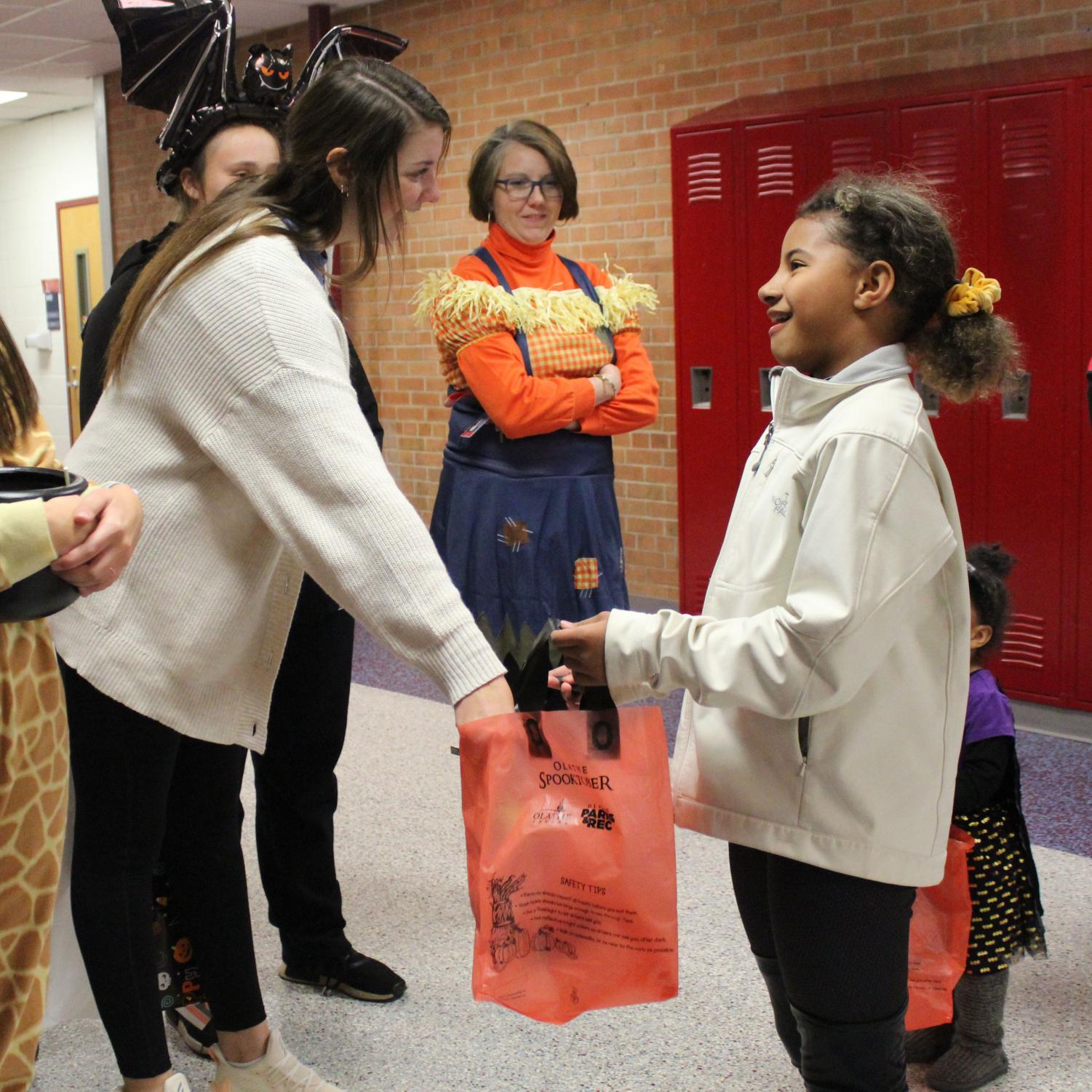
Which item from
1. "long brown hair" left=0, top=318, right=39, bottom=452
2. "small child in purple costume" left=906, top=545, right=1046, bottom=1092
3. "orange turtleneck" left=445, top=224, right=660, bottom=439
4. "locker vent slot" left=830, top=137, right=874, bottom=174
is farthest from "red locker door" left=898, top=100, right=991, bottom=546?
"long brown hair" left=0, top=318, right=39, bottom=452

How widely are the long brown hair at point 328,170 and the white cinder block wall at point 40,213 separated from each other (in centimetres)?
854

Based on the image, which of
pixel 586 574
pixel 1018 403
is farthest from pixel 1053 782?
pixel 586 574

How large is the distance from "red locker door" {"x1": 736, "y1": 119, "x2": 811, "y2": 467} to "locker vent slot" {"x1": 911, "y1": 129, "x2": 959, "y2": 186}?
0.42 meters

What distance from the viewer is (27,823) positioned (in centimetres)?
131

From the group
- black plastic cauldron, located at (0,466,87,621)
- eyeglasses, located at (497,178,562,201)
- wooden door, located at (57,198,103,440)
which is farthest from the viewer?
wooden door, located at (57,198,103,440)

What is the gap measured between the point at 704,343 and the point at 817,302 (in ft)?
10.8

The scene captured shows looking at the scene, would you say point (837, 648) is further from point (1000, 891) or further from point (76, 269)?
point (76, 269)

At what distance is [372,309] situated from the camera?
6906 millimetres

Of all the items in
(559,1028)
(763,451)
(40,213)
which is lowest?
(559,1028)

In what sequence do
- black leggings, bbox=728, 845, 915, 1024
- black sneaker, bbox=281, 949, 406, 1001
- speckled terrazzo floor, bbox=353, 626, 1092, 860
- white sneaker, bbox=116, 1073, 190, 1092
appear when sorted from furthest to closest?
speckled terrazzo floor, bbox=353, 626, 1092, 860 → black sneaker, bbox=281, 949, 406, 1001 → white sneaker, bbox=116, 1073, 190, 1092 → black leggings, bbox=728, 845, 915, 1024

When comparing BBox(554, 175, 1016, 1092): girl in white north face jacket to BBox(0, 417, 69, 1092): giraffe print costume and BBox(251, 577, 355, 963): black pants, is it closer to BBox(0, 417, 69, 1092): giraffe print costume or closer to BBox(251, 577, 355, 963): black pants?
BBox(0, 417, 69, 1092): giraffe print costume

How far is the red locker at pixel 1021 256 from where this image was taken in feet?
12.5

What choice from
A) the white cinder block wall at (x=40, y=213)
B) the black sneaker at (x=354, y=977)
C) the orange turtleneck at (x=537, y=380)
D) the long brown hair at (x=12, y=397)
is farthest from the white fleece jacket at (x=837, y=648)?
the white cinder block wall at (x=40, y=213)

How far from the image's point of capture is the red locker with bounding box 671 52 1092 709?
380cm
